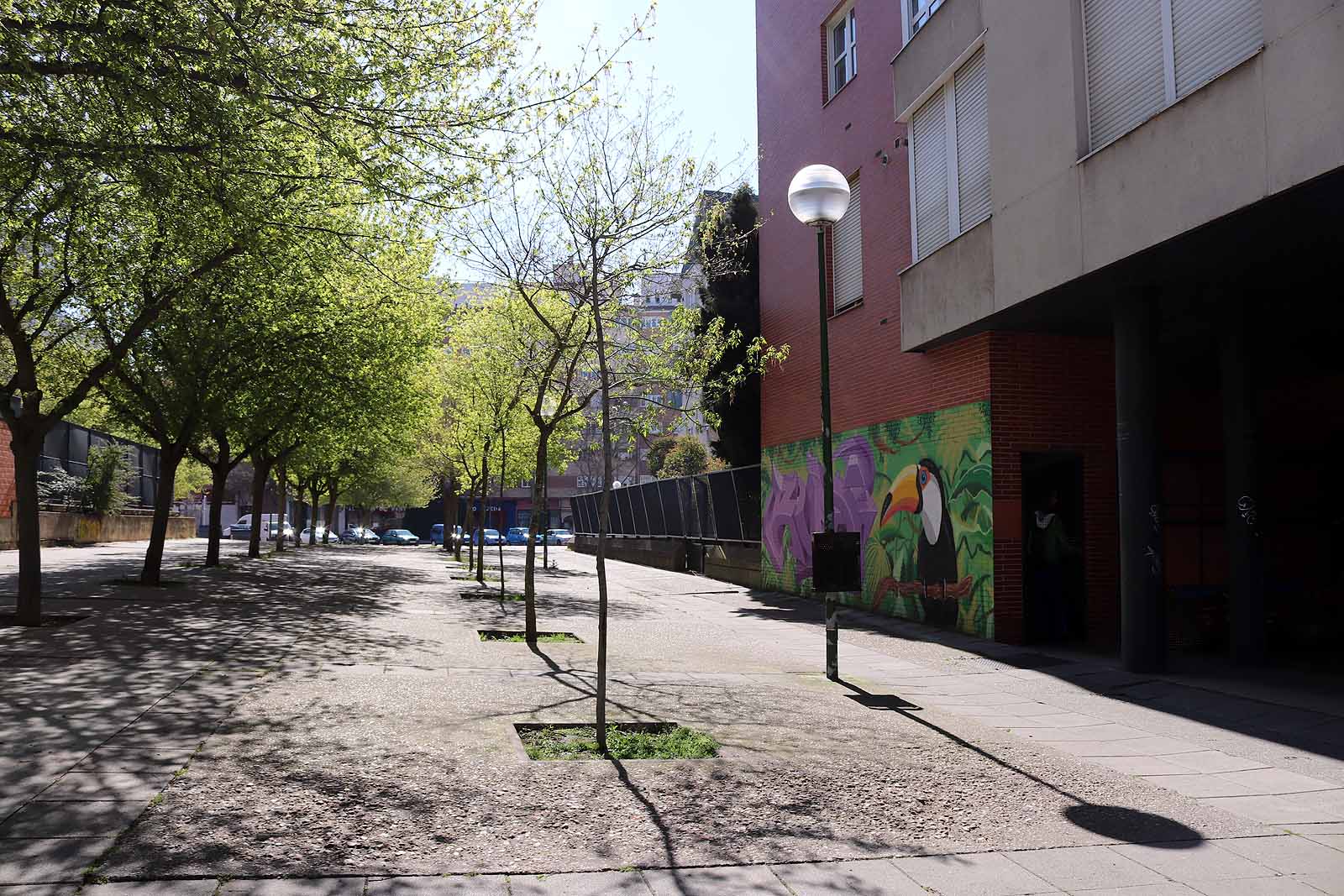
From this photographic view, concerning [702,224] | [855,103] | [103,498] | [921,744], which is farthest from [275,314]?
[103,498]

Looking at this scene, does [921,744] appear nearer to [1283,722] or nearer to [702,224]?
[1283,722]

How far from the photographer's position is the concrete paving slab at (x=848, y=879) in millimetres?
3916

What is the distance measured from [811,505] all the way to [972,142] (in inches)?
299

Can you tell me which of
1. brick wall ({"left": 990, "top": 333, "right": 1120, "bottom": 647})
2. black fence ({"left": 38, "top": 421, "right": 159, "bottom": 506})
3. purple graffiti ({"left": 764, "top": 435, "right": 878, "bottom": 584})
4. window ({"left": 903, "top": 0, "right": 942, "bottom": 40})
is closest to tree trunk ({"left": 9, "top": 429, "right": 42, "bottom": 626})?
purple graffiti ({"left": 764, "top": 435, "right": 878, "bottom": 584})

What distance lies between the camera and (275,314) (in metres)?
16.0

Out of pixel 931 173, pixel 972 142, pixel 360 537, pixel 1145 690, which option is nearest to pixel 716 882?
pixel 1145 690

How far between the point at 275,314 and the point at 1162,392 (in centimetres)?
1372

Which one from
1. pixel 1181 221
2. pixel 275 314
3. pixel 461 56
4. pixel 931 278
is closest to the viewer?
pixel 1181 221

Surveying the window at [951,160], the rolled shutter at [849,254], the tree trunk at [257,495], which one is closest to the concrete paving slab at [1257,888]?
the window at [951,160]

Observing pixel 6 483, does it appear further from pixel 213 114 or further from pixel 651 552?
pixel 213 114

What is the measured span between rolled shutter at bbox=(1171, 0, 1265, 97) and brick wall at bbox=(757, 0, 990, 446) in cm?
425

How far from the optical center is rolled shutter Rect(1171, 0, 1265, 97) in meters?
8.09

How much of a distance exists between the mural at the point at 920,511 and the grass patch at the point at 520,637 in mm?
5070

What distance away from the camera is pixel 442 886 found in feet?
12.5
